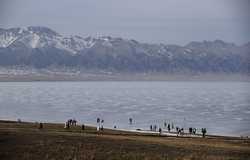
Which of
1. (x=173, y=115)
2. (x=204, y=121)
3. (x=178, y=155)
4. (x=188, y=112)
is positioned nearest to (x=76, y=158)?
(x=178, y=155)

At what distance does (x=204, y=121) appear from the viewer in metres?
104

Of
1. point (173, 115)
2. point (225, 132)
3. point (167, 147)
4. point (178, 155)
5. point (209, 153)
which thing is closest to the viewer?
point (178, 155)

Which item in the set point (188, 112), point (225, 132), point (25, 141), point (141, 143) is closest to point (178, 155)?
point (141, 143)

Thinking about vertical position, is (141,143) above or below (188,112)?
below

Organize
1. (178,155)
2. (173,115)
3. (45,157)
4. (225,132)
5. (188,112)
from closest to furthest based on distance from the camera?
1. (45,157)
2. (178,155)
3. (225,132)
4. (173,115)
5. (188,112)

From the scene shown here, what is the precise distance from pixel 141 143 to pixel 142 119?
61762 millimetres

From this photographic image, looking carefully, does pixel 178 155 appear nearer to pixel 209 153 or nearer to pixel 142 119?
pixel 209 153

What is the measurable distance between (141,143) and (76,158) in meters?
12.1

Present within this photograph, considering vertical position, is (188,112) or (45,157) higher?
(188,112)

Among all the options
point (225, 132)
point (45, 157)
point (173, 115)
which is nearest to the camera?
point (45, 157)

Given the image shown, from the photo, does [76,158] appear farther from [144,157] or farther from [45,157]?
[144,157]

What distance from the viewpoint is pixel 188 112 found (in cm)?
12500

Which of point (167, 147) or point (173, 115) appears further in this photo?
point (173, 115)

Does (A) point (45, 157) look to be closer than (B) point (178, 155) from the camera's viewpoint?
Yes
